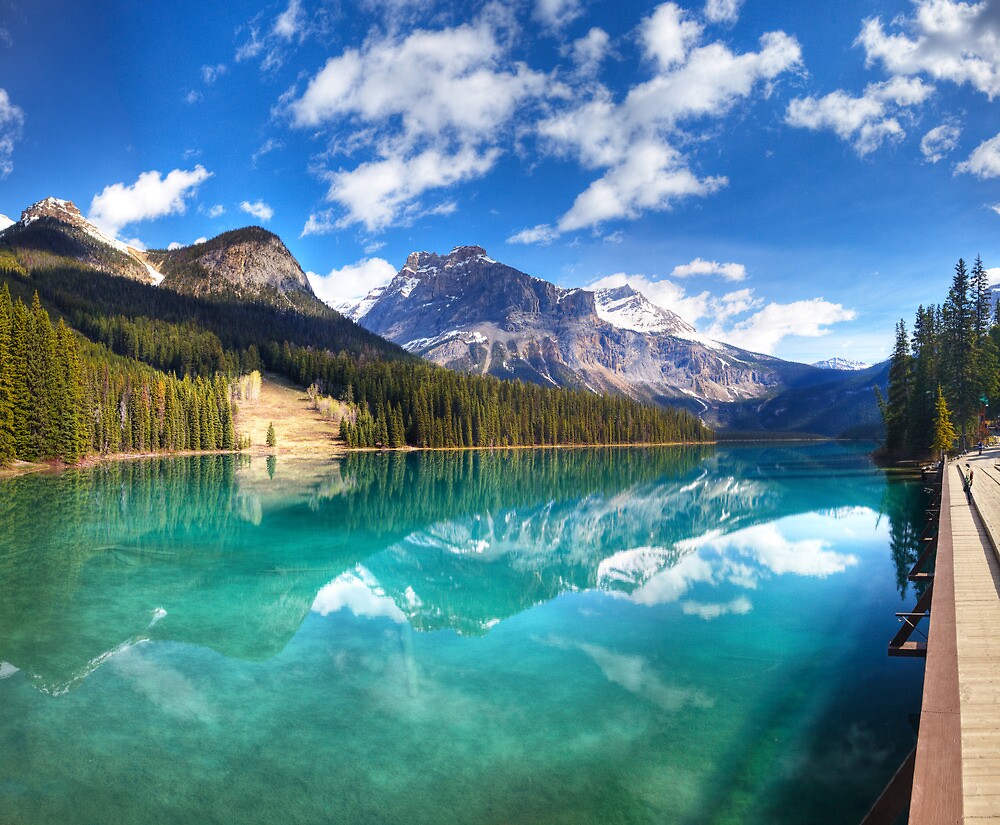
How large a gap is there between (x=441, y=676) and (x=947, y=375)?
7706 cm

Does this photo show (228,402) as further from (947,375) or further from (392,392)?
(947,375)

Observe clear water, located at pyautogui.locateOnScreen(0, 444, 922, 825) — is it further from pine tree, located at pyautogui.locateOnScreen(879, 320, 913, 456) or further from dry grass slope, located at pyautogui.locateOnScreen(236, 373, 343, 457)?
dry grass slope, located at pyautogui.locateOnScreen(236, 373, 343, 457)

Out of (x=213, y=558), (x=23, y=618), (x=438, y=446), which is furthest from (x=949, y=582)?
(x=438, y=446)

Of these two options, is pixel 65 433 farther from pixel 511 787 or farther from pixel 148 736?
pixel 511 787

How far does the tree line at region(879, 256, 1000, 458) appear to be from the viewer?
63.3m

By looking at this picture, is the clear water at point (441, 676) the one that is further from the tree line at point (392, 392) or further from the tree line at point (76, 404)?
the tree line at point (392, 392)

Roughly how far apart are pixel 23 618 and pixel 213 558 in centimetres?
939

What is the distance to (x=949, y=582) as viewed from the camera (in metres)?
13.5

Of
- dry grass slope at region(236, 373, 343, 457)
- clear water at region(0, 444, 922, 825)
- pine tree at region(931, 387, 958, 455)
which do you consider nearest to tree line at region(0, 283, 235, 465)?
dry grass slope at region(236, 373, 343, 457)

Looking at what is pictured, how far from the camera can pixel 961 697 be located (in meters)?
7.88

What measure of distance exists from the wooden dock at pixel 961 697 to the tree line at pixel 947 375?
5914cm

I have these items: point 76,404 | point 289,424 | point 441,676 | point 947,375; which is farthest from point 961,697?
point 289,424

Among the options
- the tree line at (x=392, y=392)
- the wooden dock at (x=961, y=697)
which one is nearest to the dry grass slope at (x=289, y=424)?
the tree line at (x=392, y=392)

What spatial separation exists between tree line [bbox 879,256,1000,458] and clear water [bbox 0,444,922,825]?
142 ft
